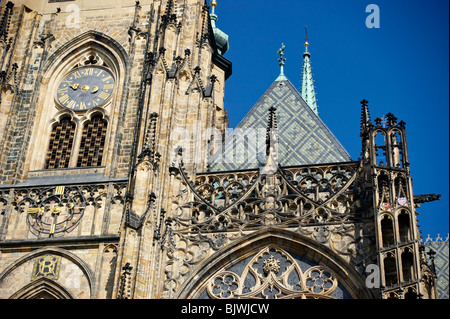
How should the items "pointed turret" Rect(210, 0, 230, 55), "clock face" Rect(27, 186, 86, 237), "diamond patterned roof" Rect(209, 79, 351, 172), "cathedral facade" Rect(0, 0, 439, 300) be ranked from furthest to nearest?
"pointed turret" Rect(210, 0, 230, 55) → "diamond patterned roof" Rect(209, 79, 351, 172) → "clock face" Rect(27, 186, 86, 237) → "cathedral facade" Rect(0, 0, 439, 300)

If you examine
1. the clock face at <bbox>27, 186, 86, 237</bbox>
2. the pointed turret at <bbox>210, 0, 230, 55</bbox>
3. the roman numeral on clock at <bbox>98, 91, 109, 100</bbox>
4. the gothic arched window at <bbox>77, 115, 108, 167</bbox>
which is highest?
the pointed turret at <bbox>210, 0, 230, 55</bbox>

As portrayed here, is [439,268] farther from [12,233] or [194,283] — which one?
[12,233]

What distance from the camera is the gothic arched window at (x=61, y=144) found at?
75.6 feet

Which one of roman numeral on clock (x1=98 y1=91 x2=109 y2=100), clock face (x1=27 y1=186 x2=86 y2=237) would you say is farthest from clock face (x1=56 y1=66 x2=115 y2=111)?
clock face (x1=27 y1=186 x2=86 y2=237)

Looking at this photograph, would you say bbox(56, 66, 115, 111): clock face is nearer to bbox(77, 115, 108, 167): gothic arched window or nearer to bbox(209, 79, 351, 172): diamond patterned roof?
bbox(77, 115, 108, 167): gothic arched window

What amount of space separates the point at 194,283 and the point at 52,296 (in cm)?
298

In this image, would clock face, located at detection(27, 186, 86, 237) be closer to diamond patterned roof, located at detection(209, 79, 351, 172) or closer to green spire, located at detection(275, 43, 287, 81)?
diamond patterned roof, located at detection(209, 79, 351, 172)

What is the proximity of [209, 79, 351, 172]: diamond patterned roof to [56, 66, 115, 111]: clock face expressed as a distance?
3124 millimetres

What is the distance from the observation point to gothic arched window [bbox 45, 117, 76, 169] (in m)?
23.0

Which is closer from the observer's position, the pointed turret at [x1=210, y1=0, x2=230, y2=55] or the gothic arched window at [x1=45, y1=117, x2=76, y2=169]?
the gothic arched window at [x1=45, y1=117, x2=76, y2=169]

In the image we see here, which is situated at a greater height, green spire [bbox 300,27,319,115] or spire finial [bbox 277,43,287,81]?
green spire [bbox 300,27,319,115]

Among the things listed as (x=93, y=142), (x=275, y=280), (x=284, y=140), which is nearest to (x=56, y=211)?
(x=93, y=142)

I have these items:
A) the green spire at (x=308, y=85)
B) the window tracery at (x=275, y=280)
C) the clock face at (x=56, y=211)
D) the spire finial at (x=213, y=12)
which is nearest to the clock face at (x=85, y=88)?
the clock face at (x=56, y=211)

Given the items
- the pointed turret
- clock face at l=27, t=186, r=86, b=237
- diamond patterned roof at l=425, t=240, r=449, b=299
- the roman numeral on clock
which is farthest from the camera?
the pointed turret
